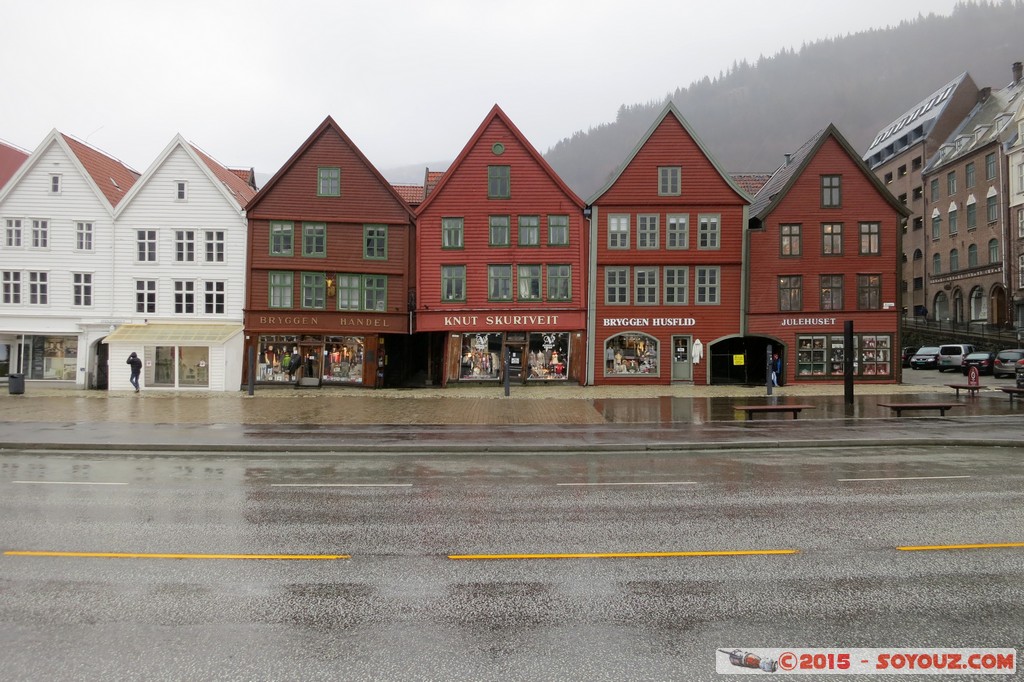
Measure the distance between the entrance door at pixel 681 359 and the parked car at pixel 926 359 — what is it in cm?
2276

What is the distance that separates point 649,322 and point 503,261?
8.60 m

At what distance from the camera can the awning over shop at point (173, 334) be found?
30.1 m

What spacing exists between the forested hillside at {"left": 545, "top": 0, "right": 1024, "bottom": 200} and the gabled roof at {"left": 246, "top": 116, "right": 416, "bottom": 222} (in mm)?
110721

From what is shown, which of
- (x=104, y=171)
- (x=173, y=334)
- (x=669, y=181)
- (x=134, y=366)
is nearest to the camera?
(x=134, y=366)

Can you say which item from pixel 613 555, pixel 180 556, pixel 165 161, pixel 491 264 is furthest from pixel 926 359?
pixel 165 161

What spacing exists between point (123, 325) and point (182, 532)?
94.7 ft

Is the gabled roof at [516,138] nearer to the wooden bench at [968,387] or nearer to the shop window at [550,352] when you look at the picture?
the shop window at [550,352]

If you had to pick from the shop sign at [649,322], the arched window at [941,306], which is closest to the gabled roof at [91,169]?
the shop sign at [649,322]

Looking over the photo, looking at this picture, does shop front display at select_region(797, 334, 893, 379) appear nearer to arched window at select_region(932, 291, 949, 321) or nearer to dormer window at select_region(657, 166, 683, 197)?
dormer window at select_region(657, 166, 683, 197)

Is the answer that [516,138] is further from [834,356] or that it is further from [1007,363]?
[1007,363]

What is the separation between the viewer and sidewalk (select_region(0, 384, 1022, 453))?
15.2 metres

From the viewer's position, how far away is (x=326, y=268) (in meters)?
32.1

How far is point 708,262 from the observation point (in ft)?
106

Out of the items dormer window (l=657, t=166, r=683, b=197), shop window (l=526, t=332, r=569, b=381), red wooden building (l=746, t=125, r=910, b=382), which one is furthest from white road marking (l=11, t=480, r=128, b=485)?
red wooden building (l=746, t=125, r=910, b=382)
